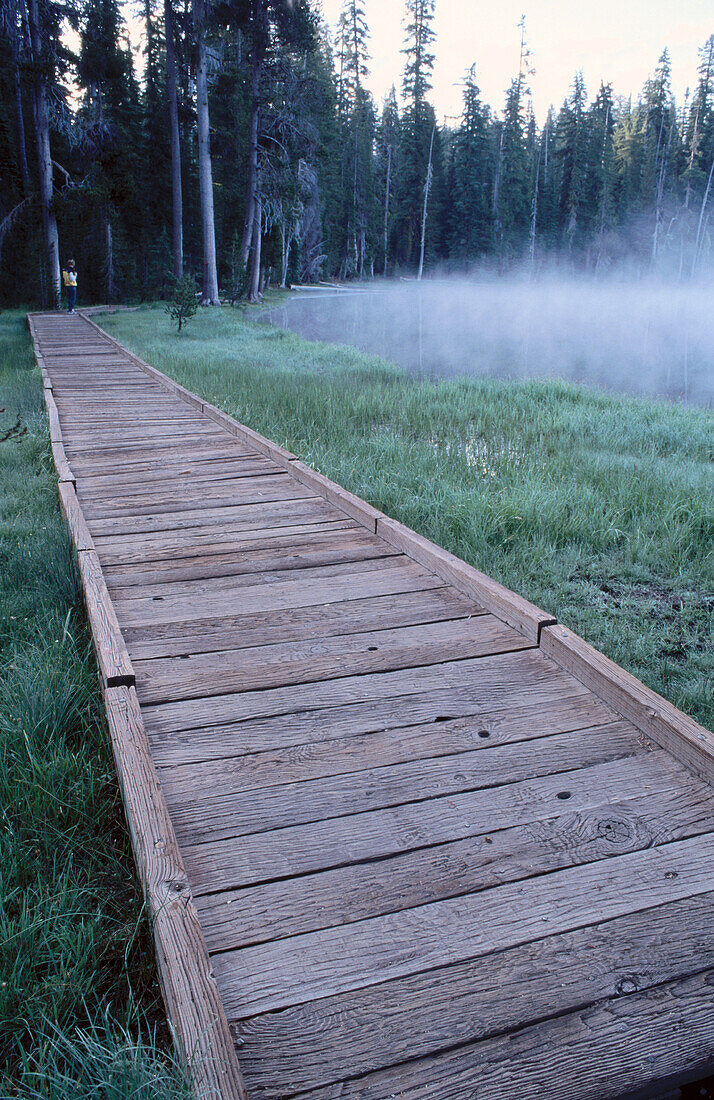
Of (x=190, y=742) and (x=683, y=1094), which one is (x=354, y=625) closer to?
(x=190, y=742)

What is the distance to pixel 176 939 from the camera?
1.65 metres

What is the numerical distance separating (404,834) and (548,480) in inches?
184

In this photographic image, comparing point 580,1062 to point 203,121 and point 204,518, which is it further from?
point 203,121

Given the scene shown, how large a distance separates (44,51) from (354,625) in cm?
2575

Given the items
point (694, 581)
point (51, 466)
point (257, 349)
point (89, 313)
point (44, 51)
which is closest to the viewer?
point (694, 581)

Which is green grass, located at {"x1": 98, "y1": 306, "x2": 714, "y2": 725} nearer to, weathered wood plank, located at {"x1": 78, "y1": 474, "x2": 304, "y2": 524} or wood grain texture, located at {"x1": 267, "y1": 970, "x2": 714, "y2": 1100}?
weathered wood plank, located at {"x1": 78, "y1": 474, "x2": 304, "y2": 524}

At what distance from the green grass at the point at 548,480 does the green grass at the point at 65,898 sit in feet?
7.31

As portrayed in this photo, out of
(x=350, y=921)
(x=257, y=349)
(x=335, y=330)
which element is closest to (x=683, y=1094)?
(x=350, y=921)

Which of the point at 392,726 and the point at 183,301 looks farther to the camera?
the point at 183,301

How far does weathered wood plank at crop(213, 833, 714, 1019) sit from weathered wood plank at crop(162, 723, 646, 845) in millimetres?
391

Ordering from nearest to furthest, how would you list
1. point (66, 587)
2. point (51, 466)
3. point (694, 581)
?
1. point (66, 587)
2. point (694, 581)
3. point (51, 466)

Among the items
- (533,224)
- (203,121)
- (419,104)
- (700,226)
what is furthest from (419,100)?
(203,121)

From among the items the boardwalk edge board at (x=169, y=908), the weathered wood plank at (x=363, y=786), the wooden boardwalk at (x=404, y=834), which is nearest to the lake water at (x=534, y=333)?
the wooden boardwalk at (x=404, y=834)

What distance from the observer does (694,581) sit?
447 centimetres
